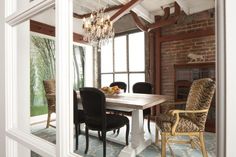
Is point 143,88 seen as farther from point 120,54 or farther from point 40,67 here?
Answer: point 40,67

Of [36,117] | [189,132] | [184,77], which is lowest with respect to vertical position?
[36,117]

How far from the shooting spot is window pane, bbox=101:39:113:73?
5.33 m

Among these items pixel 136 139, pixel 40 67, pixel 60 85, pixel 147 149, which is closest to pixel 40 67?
pixel 40 67

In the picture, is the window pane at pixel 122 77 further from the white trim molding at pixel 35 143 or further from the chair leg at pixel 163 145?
the white trim molding at pixel 35 143

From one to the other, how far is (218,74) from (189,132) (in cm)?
179

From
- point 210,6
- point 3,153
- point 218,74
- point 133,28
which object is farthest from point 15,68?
point 133,28

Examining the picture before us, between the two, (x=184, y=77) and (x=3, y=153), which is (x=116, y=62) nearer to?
(x=184, y=77)

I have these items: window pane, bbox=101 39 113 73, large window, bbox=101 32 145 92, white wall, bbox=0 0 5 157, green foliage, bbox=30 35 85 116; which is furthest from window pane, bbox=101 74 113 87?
white wall, bbox=0 0 5 157

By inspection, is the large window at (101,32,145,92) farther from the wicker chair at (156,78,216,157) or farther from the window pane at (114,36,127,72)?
the wicker chair at (156,78,216,157)

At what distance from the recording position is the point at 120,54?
16.8ft

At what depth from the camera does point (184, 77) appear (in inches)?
143

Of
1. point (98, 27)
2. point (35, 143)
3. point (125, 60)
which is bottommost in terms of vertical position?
point (35, 143)

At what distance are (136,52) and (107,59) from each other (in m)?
1.02
